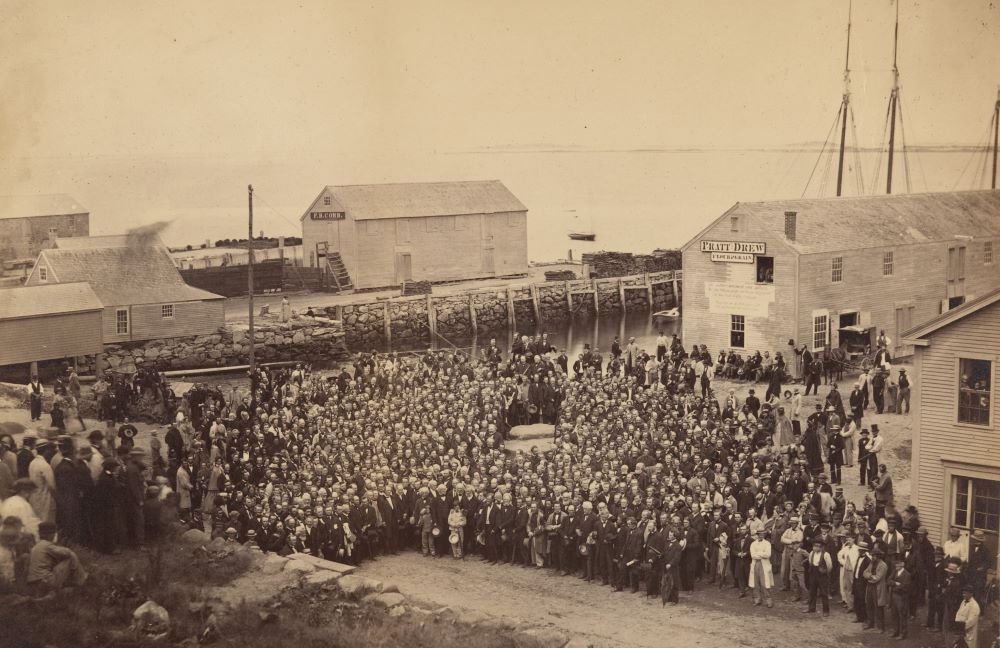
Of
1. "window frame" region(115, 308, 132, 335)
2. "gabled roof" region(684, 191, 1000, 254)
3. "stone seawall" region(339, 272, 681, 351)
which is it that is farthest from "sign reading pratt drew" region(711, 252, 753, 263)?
"window frame" region(115, 308, 132, 335)

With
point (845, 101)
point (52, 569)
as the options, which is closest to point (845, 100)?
point (845, 101)

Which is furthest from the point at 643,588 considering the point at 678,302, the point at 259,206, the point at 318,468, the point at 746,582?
the point at 678,302

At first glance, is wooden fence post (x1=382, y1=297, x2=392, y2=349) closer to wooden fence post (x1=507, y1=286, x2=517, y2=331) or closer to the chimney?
wooden fence post (x1=507, y1=286, x2=517, y2=331)

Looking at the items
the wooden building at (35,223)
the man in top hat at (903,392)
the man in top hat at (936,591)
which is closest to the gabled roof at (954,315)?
the man in top hat at (903,392)

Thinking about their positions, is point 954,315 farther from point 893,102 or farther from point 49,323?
point 49,323

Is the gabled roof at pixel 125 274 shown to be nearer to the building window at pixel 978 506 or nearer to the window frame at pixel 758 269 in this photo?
the window frame at pixel 758 269
